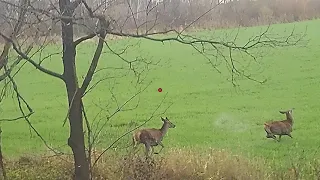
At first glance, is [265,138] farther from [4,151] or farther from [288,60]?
[288,60]

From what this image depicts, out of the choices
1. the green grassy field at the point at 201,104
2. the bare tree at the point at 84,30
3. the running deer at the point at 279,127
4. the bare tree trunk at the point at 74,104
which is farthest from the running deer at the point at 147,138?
the running deer at the point at 279,127

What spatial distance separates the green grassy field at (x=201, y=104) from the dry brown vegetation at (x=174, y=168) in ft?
2.69

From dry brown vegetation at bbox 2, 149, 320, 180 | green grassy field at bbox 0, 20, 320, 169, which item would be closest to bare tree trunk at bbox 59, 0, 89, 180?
dry brown vegetation at bbox 2, 149, 320, 180

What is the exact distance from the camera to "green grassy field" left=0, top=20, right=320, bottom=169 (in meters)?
10.6

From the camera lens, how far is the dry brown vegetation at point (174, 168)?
701cm

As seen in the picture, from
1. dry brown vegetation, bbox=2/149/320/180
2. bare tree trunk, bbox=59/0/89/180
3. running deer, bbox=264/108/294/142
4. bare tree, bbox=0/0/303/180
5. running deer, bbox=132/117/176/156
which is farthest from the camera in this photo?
running deer, bbox=264/108/294/142

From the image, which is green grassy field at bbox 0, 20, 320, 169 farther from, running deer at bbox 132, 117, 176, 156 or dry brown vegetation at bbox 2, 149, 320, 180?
dry brown vegetation at bbox 2, 149, 320, 180

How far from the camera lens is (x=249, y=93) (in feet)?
57.1

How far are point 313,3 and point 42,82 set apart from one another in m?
24.3

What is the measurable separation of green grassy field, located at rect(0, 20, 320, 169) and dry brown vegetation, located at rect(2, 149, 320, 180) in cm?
82

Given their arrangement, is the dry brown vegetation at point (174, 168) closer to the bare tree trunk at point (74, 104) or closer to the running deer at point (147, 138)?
the running deer at point (147, 138)

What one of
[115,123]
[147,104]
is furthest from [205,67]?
[115,123]

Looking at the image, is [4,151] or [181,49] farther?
[181,49]

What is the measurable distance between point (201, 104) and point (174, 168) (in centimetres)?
900
